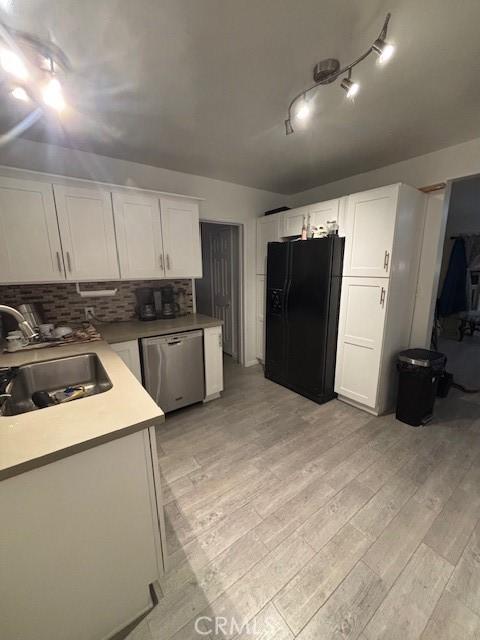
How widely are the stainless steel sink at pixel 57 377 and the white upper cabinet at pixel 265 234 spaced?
241cm

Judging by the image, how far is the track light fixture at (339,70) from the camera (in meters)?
1.10

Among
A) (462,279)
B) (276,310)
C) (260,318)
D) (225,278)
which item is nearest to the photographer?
(276,310)

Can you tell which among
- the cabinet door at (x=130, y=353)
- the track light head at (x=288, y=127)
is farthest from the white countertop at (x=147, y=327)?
the track light head at (x=288, y=127)

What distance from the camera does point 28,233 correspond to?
1.95 m

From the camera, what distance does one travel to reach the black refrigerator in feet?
8.21

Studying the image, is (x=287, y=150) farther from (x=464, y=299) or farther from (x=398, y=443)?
(x=464, y=299)

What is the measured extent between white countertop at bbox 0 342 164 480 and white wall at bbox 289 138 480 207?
306cm

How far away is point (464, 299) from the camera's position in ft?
16.1

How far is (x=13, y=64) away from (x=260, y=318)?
10.2 feet

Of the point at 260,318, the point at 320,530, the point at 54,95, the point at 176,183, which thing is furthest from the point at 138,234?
the point at 320,530

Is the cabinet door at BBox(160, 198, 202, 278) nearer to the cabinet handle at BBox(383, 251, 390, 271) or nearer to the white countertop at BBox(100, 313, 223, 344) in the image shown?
the white countertop at BBox(100, 313, 223, 344)

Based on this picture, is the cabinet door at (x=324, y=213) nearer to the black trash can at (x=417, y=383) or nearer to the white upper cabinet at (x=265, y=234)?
the white upper cabinet at (x=265, y=234)

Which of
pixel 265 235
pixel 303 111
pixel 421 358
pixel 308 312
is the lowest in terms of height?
pixel 421 358

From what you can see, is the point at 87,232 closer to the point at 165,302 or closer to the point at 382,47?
the point at 165,302
